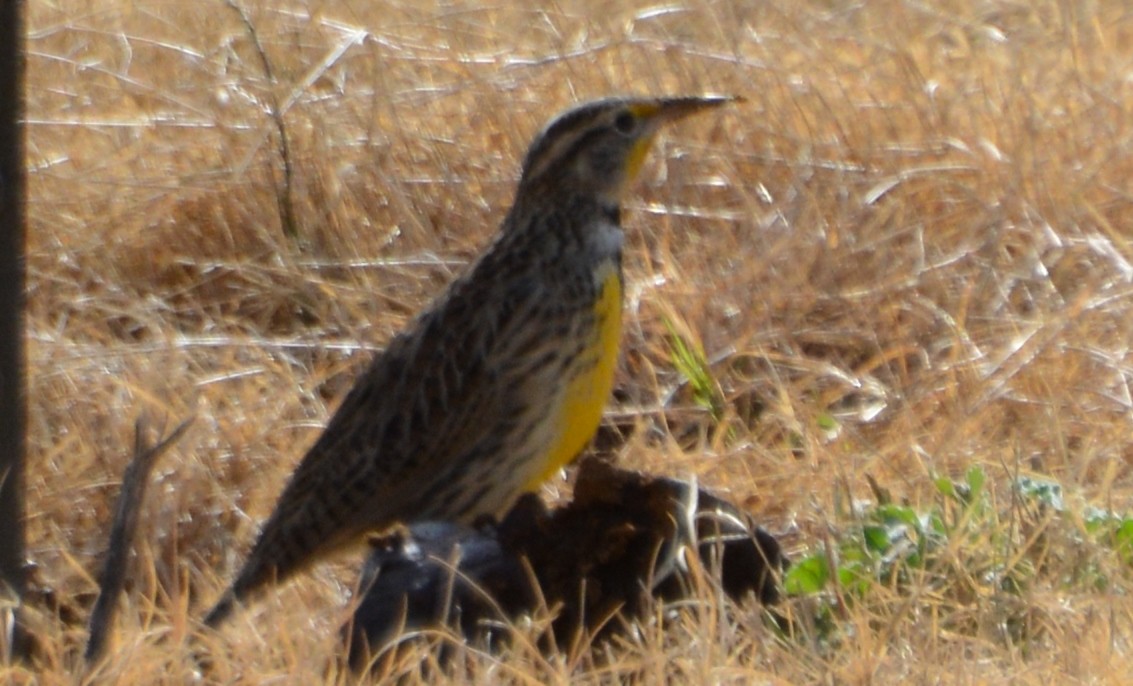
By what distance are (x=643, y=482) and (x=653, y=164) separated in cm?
263

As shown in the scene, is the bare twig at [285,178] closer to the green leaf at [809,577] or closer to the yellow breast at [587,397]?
the yellow breast at [587,397]

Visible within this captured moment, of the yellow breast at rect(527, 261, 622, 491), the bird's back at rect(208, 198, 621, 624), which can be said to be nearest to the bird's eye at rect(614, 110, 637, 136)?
the bird's back at rect(208, 198, 621, 624)

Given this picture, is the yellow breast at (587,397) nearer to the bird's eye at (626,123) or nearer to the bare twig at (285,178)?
the bird's eye at (626,123)

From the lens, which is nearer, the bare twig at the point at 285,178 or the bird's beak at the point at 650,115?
the bird's beak at the point at 650,115

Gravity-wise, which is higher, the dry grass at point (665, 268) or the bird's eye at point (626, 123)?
the bird's eye at point (626, 123)

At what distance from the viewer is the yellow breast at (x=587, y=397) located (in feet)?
15.0

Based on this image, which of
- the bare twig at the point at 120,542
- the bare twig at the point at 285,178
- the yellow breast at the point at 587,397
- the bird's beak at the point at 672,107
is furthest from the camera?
the bare twig at the point at 285,178

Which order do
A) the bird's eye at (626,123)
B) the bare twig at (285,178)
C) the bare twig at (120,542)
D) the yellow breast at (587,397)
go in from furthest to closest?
the bare twig at (285,178)
the bird's eye at (626,123)
the yellow breast at (587,397)
the bare twig at (120,542)

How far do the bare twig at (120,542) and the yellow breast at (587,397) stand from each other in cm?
125

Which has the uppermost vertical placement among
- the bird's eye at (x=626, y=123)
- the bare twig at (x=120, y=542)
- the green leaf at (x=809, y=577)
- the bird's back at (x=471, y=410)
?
the bird's eye at (x=626, y=123)

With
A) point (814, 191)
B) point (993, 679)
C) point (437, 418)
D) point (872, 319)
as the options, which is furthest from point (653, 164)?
point (993, 679)

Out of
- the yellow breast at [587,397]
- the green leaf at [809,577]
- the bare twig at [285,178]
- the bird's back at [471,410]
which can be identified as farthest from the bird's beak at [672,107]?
the bare twig at [285,178]

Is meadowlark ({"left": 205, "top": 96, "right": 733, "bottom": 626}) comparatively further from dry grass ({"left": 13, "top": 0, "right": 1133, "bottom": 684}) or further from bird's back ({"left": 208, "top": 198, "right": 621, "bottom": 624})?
dry grass ({"left": 13, "top": 0, "right": 1133, "bottom": 684})

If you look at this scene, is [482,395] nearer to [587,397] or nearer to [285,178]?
[587,397]
